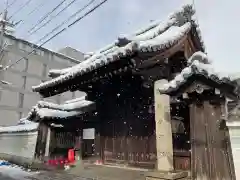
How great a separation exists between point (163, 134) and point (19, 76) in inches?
1342

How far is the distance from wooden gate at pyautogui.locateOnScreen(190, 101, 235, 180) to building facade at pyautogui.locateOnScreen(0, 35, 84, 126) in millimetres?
31536

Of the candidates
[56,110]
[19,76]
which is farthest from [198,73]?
[19,76]

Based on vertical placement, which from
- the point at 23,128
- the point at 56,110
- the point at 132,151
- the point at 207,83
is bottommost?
the point at 132,151

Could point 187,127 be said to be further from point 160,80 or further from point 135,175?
point 135,175

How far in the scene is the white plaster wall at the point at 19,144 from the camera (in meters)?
17.3

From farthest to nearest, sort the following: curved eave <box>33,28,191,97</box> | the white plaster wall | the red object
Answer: the white plaster wall → the red object → curved eave <box>33,28,191,97</box>

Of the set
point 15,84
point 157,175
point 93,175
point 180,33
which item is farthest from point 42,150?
point 15,84

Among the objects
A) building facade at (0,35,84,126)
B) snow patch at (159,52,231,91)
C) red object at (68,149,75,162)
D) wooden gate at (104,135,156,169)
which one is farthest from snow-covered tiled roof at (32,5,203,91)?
building facade at (0,35,84,126)

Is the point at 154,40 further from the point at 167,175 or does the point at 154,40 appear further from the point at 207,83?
the point at 167,175

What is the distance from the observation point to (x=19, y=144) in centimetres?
1922

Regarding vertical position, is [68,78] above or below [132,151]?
above

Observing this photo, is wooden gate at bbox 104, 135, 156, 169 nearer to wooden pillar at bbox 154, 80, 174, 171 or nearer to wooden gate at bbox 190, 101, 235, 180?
wooden pillar at bbox 154, 80, 174, 171

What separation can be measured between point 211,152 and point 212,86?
1607mm

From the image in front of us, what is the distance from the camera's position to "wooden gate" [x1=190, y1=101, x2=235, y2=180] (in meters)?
5.52
